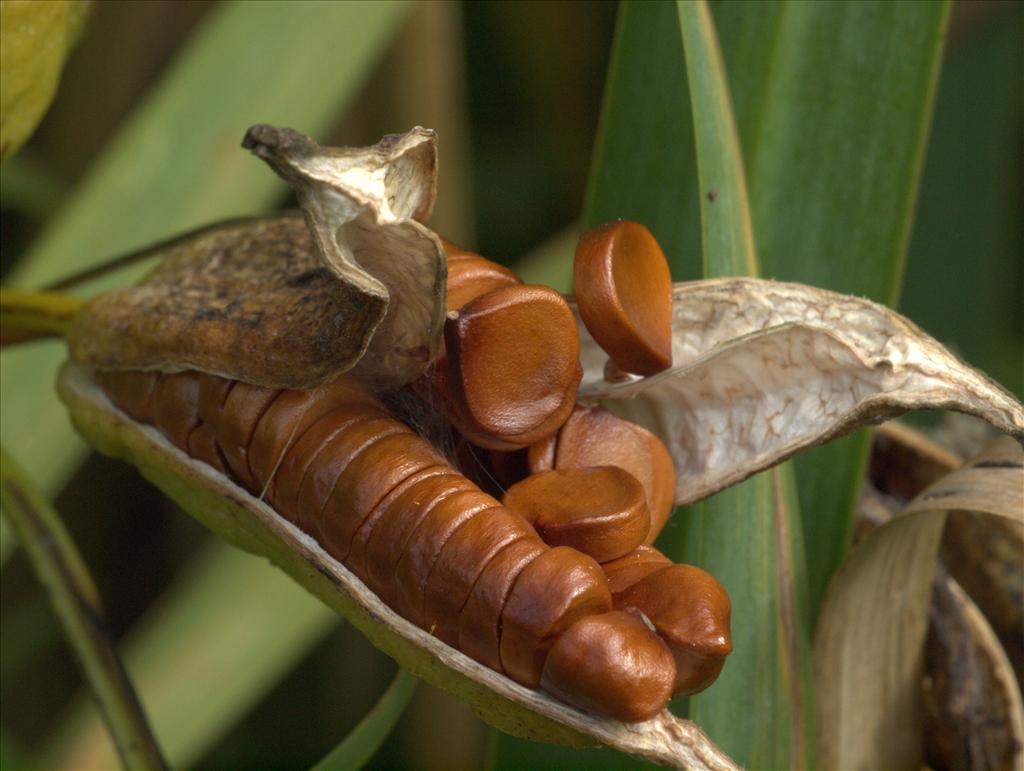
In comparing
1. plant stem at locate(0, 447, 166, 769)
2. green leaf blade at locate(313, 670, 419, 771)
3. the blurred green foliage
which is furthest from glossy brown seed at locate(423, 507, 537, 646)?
the blurred green foliage

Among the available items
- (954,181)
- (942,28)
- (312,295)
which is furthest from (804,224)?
(954,181)

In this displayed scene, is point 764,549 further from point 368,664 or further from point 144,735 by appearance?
point 368,664

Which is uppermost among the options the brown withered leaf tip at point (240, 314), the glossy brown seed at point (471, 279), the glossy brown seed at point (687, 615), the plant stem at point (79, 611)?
the glossy brown seed at point (471, 279)

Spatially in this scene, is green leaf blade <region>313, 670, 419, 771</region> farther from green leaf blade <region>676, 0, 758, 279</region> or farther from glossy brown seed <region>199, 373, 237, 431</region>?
green leaf blade <region>676, 0, 758, 279</region>

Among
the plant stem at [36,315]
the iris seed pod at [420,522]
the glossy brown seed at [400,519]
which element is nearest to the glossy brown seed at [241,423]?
the iris seed pod at [420,522]

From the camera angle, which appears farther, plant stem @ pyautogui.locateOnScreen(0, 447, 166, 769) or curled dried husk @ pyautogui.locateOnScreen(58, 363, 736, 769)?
plant stem @ pyautogui.locateOnScreen(0, 447, 166, 769)

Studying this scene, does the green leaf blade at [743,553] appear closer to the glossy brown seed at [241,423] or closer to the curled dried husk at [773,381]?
the curled dried husk at [773,381]

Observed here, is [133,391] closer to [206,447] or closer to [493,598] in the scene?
[206,447]
